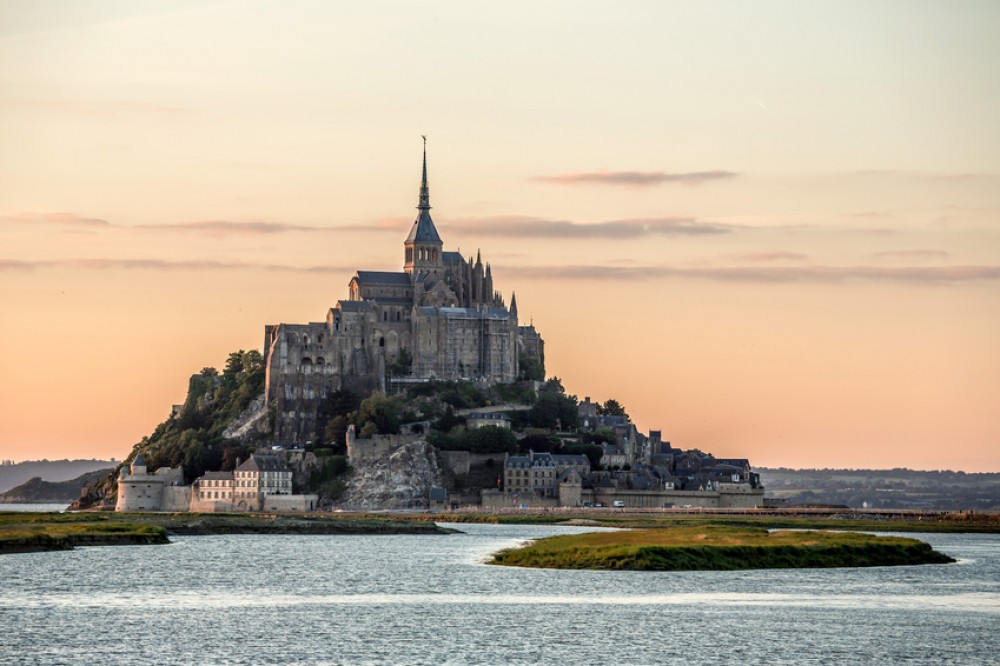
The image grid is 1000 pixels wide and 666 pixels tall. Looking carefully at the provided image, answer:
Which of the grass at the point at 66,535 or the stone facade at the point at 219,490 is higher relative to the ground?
the stone facade at the point at 219,490

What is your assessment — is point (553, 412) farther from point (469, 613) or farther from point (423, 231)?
point (469, 613)

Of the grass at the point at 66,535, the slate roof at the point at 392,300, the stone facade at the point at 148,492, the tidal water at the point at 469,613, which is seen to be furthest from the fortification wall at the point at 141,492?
the tidal water at the point at 469,613

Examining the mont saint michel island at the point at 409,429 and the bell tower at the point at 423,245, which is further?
the bell tower at the point at 423,245

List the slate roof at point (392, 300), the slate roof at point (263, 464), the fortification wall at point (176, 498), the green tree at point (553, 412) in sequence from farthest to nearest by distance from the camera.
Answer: the slate roof at point (392, 300) → the green tree at point (553, 412) → the fortification wall at point (176, 498) → the slate roof at point (263, 464)

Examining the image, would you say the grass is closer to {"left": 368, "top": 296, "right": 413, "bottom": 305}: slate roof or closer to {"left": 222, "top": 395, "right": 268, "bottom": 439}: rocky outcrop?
{"left": 222, "top": 395, "right": 268, "bottom": 439}: rocky outcrop

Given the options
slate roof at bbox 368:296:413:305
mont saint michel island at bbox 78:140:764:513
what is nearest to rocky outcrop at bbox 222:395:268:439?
mont saint michel island at bbox 78:140:764:513

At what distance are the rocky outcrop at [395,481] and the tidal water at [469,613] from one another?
2425 inches

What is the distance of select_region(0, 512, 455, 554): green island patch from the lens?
4031 inches

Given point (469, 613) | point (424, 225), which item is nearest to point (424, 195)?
point (424, 225)

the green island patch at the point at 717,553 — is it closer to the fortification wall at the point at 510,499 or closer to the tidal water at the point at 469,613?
the tidal water at the point at 469,613

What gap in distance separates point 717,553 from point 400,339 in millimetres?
88729

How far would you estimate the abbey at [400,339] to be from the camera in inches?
6722

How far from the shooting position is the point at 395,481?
161 metres

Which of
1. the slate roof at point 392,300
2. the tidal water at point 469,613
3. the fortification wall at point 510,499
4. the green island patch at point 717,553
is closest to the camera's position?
the tidal water at point 469,613
